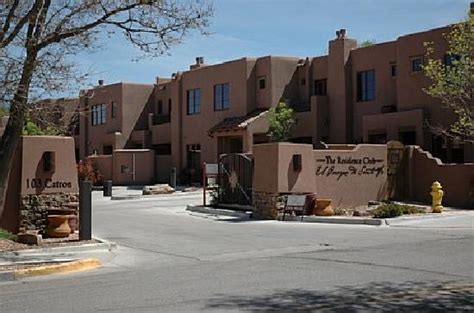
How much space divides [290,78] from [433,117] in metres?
13.2

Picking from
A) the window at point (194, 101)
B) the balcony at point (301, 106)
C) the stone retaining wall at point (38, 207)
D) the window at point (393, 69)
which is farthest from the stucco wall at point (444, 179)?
the window at point (194, 101)

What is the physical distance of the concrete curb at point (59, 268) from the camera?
13336mm

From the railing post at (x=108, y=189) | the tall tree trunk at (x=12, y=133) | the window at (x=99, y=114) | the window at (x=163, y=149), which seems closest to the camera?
the tall tree trunk at (x=12, y=133)

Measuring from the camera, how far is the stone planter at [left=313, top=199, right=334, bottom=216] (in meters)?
25.0

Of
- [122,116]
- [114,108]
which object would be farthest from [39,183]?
[114,108]

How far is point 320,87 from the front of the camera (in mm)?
43625

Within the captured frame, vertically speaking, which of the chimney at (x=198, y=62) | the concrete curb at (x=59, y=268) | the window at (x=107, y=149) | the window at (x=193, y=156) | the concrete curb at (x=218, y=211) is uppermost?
the chimney at (x=198, y=62)

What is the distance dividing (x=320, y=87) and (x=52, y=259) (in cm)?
3098

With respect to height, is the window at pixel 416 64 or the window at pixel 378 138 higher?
the window at pixel 416 64

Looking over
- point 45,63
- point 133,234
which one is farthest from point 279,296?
point 133,234

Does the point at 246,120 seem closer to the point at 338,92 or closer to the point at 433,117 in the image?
the point at 338,92

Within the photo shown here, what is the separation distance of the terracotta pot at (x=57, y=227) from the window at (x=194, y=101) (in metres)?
33.5

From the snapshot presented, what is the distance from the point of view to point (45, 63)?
1605cm

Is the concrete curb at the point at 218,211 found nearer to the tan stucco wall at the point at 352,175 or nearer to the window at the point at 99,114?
the tan stucco wall at the point at 352,175
